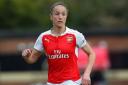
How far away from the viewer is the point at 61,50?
11930 millimetres

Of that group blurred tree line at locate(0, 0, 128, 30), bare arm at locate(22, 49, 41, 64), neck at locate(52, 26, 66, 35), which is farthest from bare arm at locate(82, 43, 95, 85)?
blurred tree line at locate(0, 0, 128, 30)

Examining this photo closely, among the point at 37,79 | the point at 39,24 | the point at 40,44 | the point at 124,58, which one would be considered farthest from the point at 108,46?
the point at 40,44

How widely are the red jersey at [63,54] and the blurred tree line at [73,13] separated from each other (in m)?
29.3

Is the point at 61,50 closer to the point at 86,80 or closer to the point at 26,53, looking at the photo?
the point at 26,53

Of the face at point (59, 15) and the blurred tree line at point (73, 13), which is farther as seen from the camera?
the blurred tree line at point (73, 13)

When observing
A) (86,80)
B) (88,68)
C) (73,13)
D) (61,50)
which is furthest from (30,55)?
(73,13)

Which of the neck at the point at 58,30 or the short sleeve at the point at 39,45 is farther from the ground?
the neck at the point at 58,30

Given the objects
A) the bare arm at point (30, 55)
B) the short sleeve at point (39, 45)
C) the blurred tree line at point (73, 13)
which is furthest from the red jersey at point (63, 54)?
the blurred tree line at point (73, 13)

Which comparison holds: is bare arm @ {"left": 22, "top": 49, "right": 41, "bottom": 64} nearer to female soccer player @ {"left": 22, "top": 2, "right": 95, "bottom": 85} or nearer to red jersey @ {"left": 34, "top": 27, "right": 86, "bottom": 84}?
female soccer player @ {"left": 22, "top": 2, "right": 95, "bottom": 85}

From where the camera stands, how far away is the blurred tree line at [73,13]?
42.7 meters

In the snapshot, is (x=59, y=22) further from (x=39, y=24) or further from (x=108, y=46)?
(x=39, y=24)

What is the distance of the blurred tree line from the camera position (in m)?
42.7

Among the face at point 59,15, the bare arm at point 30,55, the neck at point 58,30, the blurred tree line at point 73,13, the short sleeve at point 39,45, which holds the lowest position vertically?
the blurred tree line at point 73,13

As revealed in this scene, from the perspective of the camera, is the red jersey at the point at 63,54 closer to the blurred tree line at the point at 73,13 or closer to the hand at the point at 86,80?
the hand at the point at 86,80
